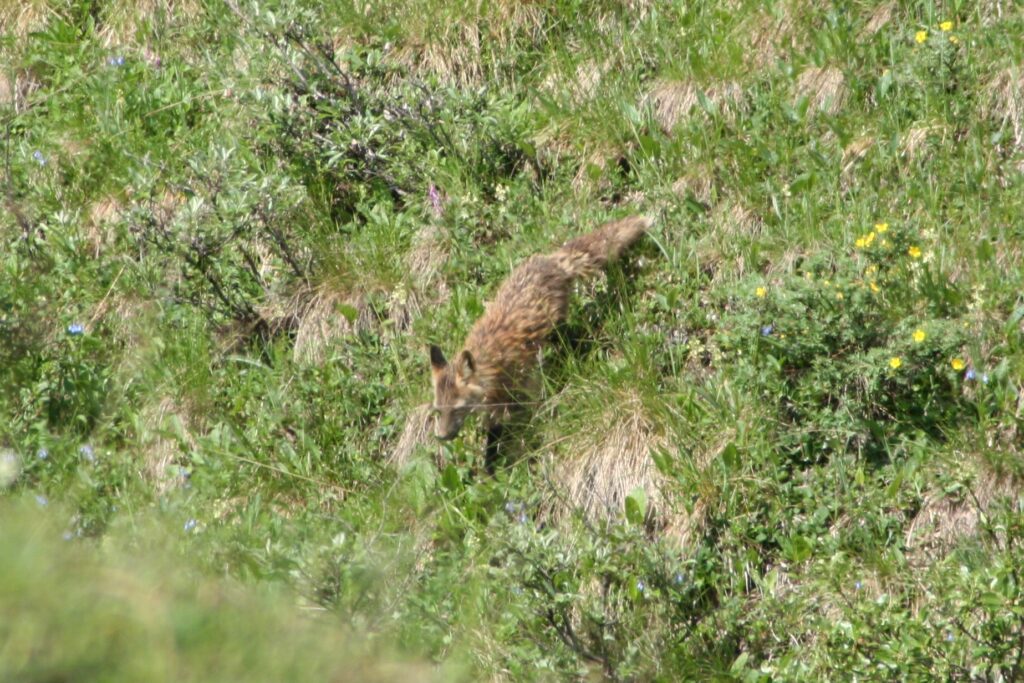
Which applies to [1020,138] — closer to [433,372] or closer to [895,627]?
[895,627]

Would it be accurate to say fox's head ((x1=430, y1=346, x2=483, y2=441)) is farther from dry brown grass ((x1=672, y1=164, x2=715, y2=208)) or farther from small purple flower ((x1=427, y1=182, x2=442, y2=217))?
dry brown grass ((x1=672, y1=164, x2=715, y2=208))

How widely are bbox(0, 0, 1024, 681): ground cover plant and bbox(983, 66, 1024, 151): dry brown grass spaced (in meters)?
0.02

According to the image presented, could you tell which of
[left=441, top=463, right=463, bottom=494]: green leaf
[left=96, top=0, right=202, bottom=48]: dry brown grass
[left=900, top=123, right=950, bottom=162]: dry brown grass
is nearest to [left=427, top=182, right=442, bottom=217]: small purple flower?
[left=441, top=463, right=463, bottom=494]: green leaf

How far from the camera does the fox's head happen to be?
685cm

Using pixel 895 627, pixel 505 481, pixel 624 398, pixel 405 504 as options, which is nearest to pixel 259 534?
pixel 405 504

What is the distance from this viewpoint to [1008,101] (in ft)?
23.2

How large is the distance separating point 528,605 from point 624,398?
1.40 meters

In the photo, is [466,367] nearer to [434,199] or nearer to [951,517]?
[434,199]

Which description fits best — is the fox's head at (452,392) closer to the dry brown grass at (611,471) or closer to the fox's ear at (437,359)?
the fox's ear at (437,359)

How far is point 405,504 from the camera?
22.1 ft

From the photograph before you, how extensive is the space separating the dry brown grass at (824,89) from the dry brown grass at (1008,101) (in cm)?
85

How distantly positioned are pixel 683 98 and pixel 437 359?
8.27 ft

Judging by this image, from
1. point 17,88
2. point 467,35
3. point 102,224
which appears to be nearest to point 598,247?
point 467,35

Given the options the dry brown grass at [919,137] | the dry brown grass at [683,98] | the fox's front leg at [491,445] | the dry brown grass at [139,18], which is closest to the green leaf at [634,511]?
the fox's front leg at [491,445]
